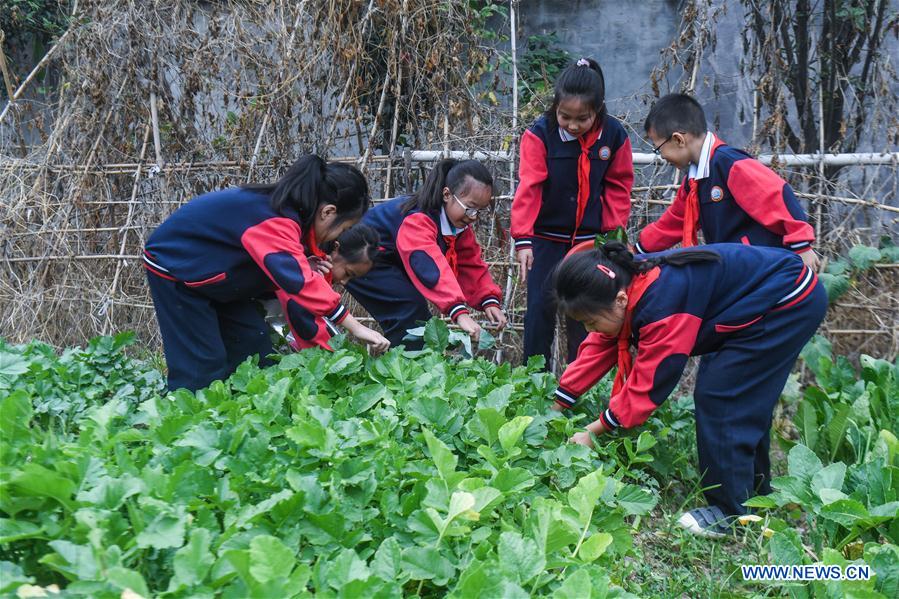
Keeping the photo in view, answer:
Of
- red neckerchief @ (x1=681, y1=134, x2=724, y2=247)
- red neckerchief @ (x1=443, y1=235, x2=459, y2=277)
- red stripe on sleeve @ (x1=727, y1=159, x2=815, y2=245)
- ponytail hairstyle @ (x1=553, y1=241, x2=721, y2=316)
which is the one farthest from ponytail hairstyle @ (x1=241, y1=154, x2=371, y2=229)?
red stripe on sleeve @ (x1=727, y1=159, x2=815, y2=245)

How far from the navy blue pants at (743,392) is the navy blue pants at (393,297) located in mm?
1859

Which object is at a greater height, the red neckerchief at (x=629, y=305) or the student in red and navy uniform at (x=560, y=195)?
the student in red and navy uniform at (x=560, y=195)

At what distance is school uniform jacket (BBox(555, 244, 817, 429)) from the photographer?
3.03 meters

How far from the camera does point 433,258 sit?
429 cm

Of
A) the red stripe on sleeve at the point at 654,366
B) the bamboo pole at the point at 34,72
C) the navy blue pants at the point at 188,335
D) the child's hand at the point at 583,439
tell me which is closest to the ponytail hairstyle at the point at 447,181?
the navy blue pants at the point at 188,335

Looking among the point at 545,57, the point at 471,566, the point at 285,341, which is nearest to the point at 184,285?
the point at 285,341

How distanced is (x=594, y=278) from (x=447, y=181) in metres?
1.62

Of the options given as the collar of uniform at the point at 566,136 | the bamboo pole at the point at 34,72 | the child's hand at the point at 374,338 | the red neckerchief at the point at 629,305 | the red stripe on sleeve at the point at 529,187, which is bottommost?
the child's hand at the point at 374,338

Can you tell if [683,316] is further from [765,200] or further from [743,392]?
[765,200]

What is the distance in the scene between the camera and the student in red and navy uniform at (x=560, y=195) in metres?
4.50

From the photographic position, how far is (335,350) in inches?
138

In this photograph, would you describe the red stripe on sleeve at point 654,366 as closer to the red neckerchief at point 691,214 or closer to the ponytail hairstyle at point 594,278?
the ponytail hairstyle at point 594,278

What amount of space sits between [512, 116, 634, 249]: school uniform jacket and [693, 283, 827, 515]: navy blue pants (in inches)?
59.9

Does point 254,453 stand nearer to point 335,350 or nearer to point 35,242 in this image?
point 335,350
